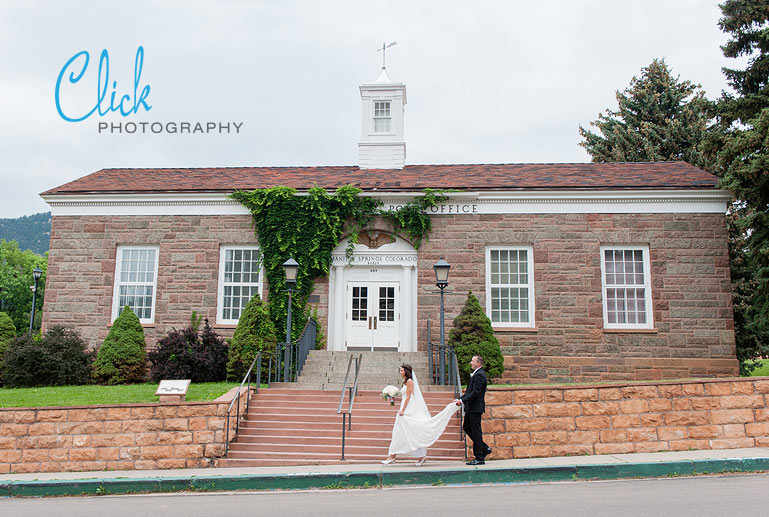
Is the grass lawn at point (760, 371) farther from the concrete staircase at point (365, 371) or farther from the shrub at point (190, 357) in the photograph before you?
the shrub at point (190, 357)

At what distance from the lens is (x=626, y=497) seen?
7.31m

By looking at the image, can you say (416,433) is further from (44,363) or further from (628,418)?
(44,363)

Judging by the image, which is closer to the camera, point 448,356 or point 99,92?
point 448,356

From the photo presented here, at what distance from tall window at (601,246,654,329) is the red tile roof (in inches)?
76.1

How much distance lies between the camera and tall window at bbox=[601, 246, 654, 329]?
16422 mm

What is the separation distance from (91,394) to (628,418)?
10.9 m

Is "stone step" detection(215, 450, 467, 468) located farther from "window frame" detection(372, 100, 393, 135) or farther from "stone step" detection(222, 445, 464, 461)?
"window frame" detection(372, 100, 393, 135)

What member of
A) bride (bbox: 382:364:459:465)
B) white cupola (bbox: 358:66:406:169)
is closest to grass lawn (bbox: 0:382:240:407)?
bride (bbox: 382:364:459:465)

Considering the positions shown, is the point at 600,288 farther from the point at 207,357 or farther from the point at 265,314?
the point at 207,357

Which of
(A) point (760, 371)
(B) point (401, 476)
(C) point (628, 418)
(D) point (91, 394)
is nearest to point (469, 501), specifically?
(B) point (401, 476)

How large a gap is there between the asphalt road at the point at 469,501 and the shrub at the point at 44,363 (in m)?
7.38

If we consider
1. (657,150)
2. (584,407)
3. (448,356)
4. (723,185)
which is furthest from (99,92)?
(657,150)

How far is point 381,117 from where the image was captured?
19953 mm

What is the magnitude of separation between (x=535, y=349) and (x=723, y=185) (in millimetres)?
6287
